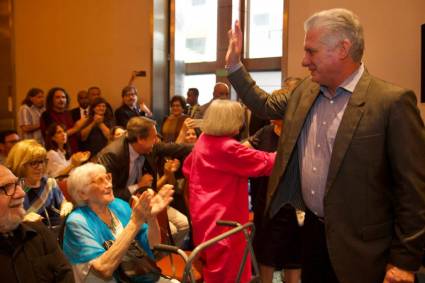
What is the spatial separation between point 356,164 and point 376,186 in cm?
10

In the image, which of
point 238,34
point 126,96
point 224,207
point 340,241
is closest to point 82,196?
point 224,207

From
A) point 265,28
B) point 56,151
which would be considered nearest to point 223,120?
point 56,151

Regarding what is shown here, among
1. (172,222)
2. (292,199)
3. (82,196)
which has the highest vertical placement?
(292,199)

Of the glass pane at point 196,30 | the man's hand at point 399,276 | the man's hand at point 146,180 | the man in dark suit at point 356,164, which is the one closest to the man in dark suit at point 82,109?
the glass pane at point 196,30

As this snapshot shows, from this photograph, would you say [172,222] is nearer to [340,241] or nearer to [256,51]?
[340,241]

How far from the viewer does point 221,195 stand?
2.96m

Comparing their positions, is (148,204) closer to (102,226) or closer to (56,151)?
(102,226)

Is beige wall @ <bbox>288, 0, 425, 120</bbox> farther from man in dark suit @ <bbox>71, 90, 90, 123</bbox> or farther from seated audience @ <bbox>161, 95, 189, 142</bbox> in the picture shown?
man in dark suit @ <bbox>71, 90, 90, 123</bbox>

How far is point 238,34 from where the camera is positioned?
1.86 meters

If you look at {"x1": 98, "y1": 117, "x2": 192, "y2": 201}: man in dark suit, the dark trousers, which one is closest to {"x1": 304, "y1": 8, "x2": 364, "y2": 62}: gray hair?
the dark trousers

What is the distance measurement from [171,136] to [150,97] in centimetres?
171

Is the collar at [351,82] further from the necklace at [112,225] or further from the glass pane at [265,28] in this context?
the glass pane at [265,28]

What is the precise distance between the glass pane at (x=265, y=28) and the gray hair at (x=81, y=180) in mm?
4595

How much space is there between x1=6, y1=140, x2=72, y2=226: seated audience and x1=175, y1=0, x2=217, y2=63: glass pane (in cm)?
427
